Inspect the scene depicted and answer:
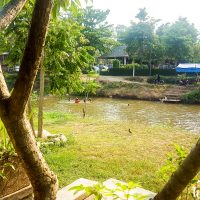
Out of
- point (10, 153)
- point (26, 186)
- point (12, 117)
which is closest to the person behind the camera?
point (12, 117)

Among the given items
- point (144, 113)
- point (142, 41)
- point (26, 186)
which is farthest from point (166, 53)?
point (26, 186)

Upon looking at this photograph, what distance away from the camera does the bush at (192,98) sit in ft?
82.6

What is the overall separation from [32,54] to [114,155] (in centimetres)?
612

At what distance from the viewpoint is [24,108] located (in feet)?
4.83

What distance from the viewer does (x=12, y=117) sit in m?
1.46

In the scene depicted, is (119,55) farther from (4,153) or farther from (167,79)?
(4,153)

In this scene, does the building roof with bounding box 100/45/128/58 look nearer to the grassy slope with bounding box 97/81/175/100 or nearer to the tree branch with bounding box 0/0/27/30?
the grassy slope with bounding box 97/81/175/100

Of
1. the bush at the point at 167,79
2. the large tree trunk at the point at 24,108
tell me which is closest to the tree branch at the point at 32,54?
the large tree trunk at the point at 24,108

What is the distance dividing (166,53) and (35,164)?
33415 millimetres

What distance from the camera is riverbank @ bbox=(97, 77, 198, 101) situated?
27.4 metres

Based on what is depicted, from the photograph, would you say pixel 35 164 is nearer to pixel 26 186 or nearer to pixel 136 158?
pixel 26 186

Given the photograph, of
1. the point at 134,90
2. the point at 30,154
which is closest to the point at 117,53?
the point at 134,90

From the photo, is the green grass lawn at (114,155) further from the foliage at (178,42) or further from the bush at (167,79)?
the foliage at (178,42)

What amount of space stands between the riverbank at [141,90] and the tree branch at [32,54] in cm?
2592
